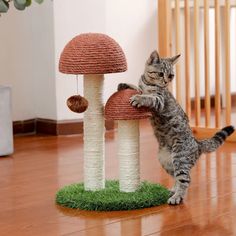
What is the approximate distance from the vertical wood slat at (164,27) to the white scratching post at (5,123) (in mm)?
959

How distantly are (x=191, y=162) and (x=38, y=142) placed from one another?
1460 mm

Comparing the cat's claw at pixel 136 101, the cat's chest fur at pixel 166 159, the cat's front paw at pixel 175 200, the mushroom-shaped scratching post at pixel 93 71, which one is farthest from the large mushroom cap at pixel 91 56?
the cat's front paw at pixel 175 200

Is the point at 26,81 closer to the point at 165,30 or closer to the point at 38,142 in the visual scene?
the point at 38,142

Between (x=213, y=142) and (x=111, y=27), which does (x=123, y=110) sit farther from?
(x=111, y=27)

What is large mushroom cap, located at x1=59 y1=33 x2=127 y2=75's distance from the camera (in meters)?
1.88

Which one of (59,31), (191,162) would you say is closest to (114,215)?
(191,162)

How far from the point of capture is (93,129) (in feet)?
6.53

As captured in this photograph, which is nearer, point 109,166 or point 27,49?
point 109,166

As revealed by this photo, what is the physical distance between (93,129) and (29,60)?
1.72m

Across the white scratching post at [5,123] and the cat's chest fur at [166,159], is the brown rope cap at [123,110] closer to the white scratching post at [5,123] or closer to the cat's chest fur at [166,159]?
the cat's chest fur at [166,159]

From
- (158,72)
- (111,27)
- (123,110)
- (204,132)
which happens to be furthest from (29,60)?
(123,110)

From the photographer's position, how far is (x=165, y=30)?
3455mm

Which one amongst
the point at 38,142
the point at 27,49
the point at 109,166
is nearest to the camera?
the point at 109,166

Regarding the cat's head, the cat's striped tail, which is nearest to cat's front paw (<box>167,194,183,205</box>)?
the cat's striped tail
